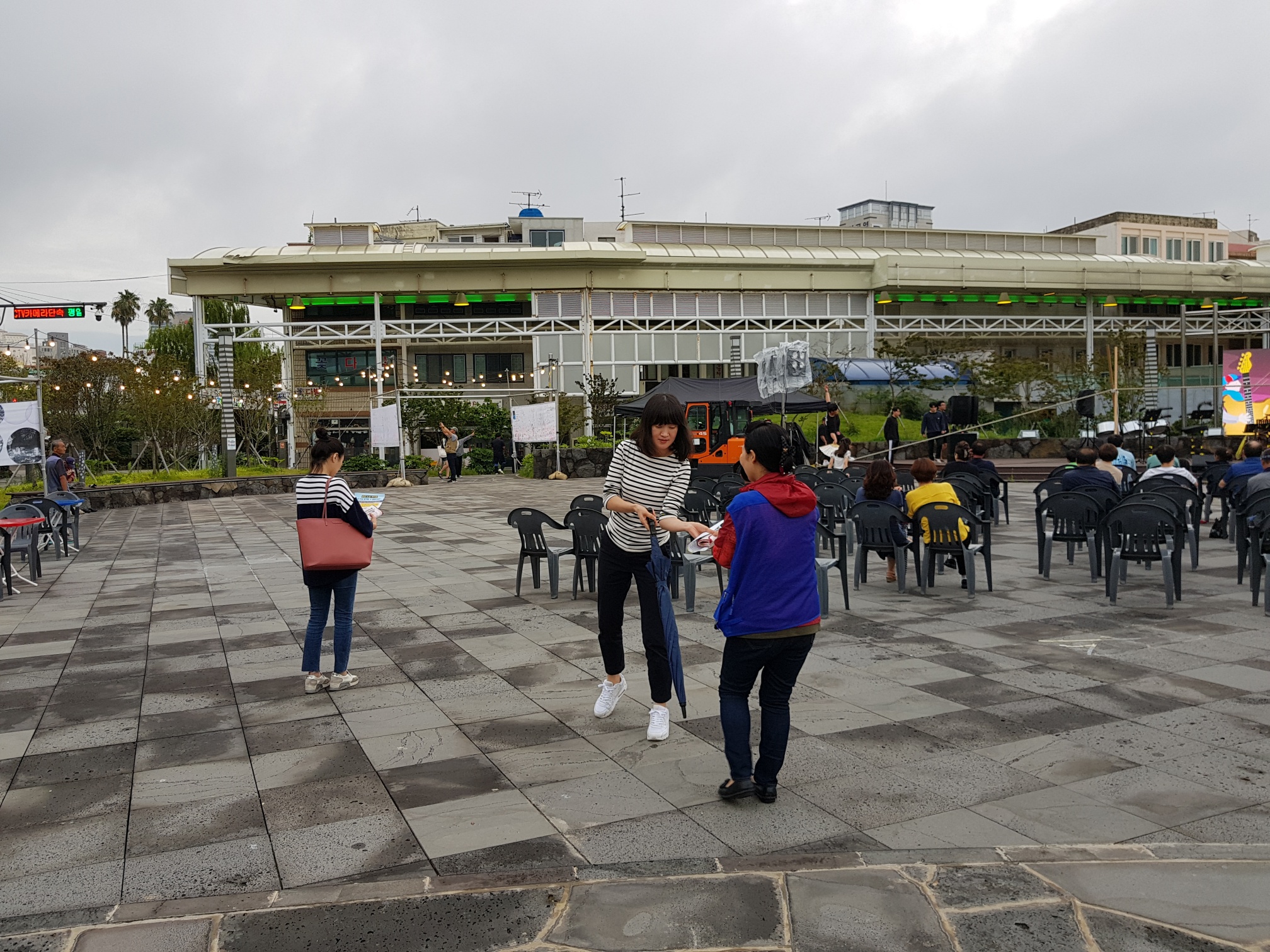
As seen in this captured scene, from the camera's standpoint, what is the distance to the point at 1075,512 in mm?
9102

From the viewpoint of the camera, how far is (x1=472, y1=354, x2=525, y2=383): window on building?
53.2 m

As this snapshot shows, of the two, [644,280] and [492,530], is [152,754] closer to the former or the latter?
[492,530]

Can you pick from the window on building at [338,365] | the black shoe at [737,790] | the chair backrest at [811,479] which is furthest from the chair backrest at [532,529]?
the window on building at [338,365]

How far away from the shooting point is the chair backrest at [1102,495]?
9.12 m

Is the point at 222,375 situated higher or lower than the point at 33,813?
higher

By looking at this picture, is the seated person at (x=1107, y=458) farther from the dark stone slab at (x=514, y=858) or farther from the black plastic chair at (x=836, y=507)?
the dark stone slab at (x=514, y=858)

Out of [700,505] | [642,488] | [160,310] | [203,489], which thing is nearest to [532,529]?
[700,505]

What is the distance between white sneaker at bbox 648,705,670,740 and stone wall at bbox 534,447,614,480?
78.6ft

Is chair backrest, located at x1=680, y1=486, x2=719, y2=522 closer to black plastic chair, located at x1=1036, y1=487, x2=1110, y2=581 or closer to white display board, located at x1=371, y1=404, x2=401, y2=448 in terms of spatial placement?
black plastic chair, located at x1=1036, y1=487, x2=1110, y2=581

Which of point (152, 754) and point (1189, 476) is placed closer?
point (152, 754)

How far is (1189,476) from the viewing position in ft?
34.6

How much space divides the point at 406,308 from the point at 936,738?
1869 inches

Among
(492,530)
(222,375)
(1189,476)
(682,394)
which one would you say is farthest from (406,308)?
(1189,476)

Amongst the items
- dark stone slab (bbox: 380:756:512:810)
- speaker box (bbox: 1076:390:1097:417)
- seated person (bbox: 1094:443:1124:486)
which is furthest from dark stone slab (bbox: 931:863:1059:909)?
speaker box (bbox: 1076:390:1097:417)
